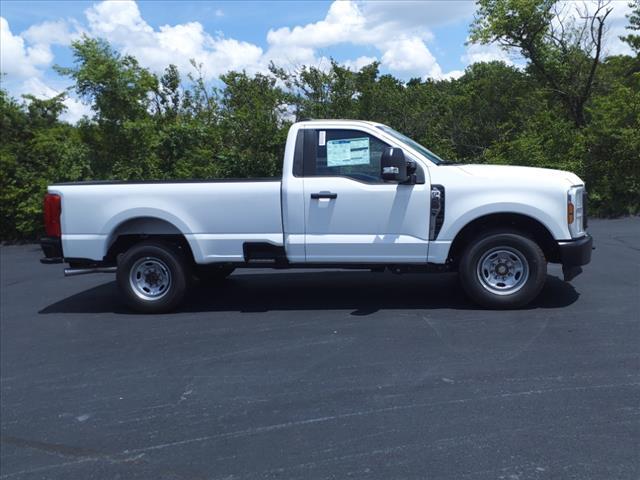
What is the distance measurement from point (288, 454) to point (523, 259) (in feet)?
12.8

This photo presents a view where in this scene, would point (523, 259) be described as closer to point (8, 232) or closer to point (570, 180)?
point (570, 180)

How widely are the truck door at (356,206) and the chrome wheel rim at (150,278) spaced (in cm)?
174

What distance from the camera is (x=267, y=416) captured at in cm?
474

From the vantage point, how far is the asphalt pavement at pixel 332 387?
4043mm

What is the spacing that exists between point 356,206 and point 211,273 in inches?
105

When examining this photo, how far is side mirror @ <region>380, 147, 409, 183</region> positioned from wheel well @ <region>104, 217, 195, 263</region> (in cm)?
244

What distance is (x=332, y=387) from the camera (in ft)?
17.0

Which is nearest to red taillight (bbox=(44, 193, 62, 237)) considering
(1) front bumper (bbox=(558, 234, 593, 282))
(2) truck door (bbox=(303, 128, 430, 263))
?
(2) truck door (bbox=(303, 128, 430, 263))

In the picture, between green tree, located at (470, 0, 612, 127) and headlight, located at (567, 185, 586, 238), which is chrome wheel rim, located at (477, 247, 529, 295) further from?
green tree, located at (470, 0, 612, 127)

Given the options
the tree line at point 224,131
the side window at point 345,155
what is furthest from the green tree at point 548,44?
the side window at point 345,155

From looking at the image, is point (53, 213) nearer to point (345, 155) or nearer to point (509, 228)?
point (345, 155)

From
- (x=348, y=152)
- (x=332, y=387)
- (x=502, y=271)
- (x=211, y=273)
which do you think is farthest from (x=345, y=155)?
(x=332, y=387)

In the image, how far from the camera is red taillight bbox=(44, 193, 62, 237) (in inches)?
309

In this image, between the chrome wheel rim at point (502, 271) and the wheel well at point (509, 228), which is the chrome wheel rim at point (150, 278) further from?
the chrome wheel rim at point (502, 271)
